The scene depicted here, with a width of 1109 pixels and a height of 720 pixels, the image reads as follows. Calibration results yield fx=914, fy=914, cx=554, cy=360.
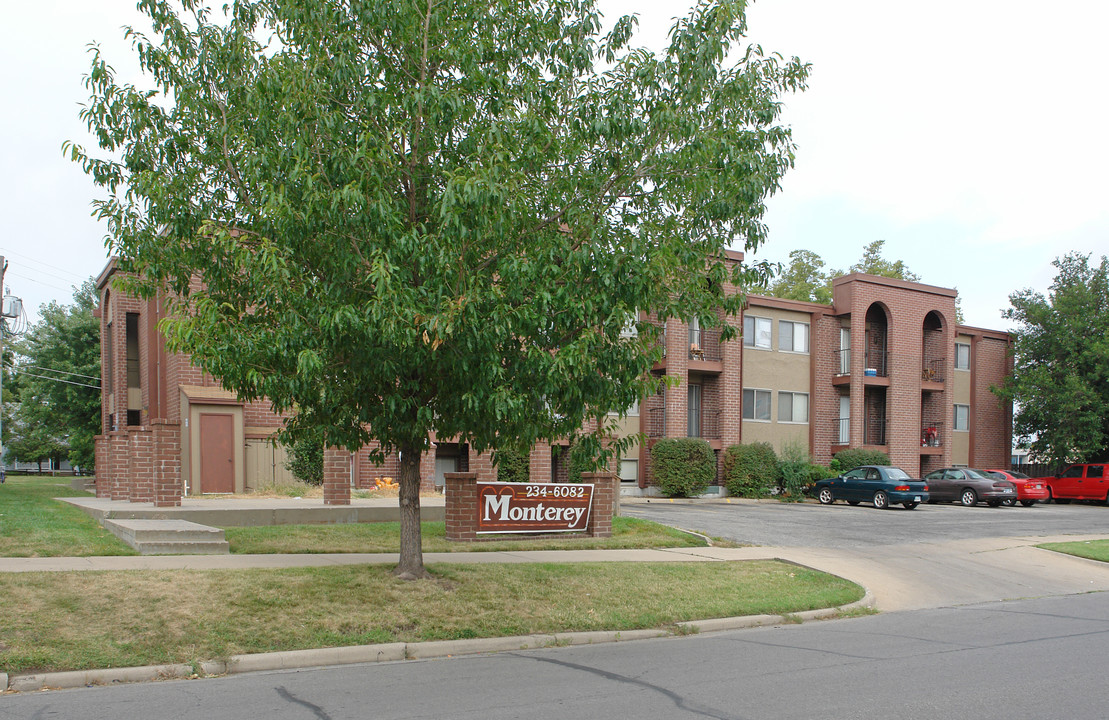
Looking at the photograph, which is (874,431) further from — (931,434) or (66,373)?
(66,373)

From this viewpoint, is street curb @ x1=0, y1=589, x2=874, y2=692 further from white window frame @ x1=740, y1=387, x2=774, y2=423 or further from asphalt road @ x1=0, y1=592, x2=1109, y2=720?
white window frame @ x1=740, y1=387, x2=774, y2=423

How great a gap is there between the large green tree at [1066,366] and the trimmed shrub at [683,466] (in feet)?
55.9

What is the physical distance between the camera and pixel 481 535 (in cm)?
1530

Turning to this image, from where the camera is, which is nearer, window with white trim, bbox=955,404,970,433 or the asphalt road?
the asphalt road

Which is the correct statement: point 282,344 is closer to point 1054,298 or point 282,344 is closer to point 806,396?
point 806,396

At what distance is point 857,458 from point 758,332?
6327 mm

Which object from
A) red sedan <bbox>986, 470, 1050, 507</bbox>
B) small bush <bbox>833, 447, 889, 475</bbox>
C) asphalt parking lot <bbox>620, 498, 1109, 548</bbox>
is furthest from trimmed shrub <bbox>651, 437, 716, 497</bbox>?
red sedan <bbox>986, 470, 1050, 507</bbox>

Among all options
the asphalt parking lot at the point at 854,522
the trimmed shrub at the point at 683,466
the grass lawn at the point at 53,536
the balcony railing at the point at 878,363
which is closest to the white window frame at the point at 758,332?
the balcony railing at the point at 878,363

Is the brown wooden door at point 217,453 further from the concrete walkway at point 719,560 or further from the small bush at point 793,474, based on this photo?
the small bush at point 793,474

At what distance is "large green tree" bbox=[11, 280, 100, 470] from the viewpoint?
127 ft

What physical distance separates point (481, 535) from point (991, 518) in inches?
672

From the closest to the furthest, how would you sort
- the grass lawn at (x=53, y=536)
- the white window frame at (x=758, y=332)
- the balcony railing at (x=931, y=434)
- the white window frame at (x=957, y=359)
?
the grass lawn at (x=53, y=536) → the white window frame at (x=758, y=332) → the balcony railing at (x=931, y=434) → the white window frame at (x=957, y=359)

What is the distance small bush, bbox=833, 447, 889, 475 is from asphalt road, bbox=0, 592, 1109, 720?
1042 inches

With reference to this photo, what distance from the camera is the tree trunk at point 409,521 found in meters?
10.9
